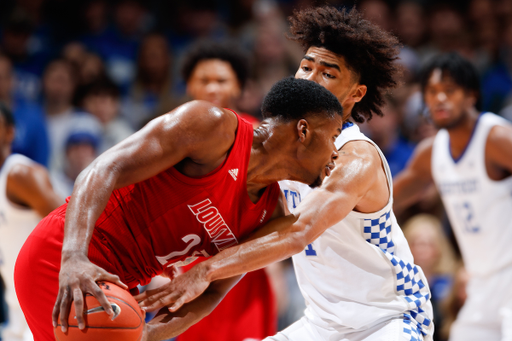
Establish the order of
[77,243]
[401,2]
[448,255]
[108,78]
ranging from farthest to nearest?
[401,2] → [108,78] → [448,255] → [77,243]

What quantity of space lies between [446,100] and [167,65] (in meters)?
3.97

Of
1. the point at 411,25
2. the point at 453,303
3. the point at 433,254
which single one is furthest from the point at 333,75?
the point at 411,25

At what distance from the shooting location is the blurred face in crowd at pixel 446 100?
214 inches

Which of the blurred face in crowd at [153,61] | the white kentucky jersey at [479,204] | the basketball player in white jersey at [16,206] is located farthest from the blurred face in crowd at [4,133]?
the white kentucky jersey at [479,204]

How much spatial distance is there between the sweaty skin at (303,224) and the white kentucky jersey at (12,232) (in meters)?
2.28

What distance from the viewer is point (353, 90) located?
367cm

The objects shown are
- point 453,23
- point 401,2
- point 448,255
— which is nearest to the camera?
point 448,255

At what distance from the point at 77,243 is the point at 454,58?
14.2ft

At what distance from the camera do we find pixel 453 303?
5.80 m

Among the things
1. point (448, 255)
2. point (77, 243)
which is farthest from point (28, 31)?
point (77, 243)

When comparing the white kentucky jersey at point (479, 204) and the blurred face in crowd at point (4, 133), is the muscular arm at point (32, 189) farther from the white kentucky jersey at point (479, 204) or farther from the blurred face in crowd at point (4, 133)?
the white kentucky jersey at point (479, 204)

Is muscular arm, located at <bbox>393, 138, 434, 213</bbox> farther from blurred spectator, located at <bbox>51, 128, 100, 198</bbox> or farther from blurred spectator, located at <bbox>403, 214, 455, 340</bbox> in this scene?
blurred spectator, located at <bbox>51, 128, 100, 198</bbox>

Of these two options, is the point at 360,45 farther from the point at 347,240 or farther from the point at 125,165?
the point at 125,165

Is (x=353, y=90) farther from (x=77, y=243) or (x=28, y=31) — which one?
(x=28, y=31)
